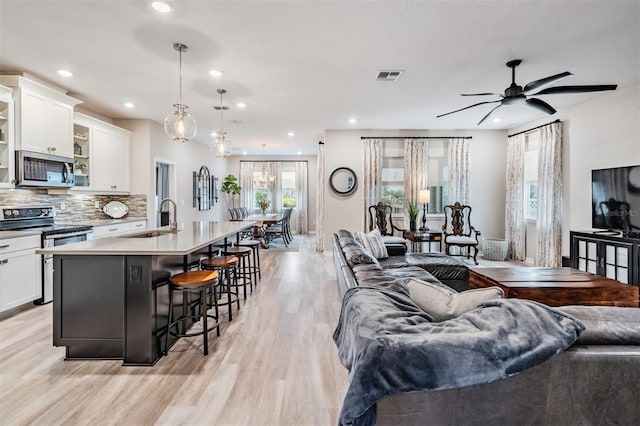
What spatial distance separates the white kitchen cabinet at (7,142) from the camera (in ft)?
12.2

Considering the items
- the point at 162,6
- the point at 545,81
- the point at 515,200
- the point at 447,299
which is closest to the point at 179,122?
the point at 162,6

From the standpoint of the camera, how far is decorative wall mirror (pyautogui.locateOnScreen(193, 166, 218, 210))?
8.41 m

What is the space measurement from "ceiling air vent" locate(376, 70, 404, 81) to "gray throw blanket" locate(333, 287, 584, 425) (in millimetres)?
3397

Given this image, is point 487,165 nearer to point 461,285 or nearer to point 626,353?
point 461,285

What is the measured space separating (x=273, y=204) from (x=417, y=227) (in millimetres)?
5684

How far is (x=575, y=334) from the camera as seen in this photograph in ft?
3.75

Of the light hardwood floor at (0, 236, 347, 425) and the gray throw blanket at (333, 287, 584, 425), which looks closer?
the gray throw blanket at (333, 287, 584, 425)

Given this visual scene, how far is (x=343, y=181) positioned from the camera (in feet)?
23.9

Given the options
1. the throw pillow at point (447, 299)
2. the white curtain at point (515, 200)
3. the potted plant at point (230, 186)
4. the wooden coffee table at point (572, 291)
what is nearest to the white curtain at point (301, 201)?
the potted plant at point (230, 186)

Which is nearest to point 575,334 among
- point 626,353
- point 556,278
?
point 626,353

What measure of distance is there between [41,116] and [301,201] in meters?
7.96

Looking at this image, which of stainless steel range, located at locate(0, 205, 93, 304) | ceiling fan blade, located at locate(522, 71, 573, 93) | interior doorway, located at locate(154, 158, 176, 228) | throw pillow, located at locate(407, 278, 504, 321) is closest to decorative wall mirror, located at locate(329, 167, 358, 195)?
interior doorway, located at locate(154, 158, 176, 228)

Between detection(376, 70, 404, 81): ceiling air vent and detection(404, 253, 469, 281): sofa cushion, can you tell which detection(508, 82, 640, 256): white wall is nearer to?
detection(404, 253, 469, 281): sofa cushion

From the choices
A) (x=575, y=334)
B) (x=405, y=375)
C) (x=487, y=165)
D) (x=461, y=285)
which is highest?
(x=487, y=165)
